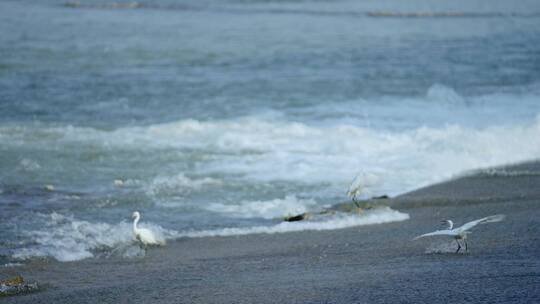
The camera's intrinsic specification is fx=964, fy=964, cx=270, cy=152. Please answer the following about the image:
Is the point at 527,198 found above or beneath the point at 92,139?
beneath

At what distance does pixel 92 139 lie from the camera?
14586 mm

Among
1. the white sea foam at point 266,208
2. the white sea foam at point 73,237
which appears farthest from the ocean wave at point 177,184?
the white sea foam at point 73,237

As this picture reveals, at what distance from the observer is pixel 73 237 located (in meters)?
9.16

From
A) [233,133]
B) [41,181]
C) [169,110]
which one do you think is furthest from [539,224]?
[169,110]

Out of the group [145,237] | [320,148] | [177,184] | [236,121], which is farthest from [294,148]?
[145,237]

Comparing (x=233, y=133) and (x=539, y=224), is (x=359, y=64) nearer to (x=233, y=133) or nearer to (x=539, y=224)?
(x=233, y=133)

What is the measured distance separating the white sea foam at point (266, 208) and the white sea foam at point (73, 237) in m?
0.99

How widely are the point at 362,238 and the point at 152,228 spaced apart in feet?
7.29

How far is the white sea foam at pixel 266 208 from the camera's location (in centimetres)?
1030

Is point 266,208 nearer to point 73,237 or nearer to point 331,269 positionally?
point 73,237

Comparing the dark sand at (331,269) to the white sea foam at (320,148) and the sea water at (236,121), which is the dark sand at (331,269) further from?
the white sea foam at (320,148)

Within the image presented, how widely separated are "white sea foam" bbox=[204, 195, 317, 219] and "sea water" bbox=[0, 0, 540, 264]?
1.3 inches

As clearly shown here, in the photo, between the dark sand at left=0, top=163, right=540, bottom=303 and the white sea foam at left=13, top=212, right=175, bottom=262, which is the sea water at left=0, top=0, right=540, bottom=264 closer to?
the white sea foam at left=13, top=212, right=175, bottom=262

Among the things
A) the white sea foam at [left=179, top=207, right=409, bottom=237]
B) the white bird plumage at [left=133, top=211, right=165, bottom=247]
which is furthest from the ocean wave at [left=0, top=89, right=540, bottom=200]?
the white bird plumage at [left=133, top=211, right=165, bottom=247]
